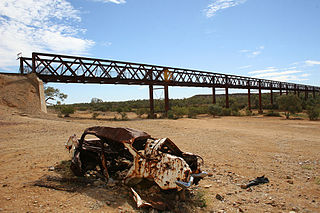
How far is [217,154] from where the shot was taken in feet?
25.5

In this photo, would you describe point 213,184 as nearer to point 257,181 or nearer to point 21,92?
point 257,181

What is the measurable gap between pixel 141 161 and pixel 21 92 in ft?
57.2

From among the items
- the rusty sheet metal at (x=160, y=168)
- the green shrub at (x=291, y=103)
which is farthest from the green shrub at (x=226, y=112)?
the rusty sheet metal at (x=160, y=168)

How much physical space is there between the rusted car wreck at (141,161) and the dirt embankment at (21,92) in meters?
14.5

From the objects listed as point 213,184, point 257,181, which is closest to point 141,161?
point 213,184

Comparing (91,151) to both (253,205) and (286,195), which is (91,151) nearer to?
(253,205)

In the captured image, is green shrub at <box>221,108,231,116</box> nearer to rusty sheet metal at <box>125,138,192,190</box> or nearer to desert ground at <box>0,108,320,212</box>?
desert ground at <box>0,108,320,212</box>

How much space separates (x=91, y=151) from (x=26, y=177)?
153cm

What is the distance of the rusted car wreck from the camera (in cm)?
347

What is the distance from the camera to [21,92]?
17.0 m

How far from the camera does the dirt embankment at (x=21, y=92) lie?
656 inches

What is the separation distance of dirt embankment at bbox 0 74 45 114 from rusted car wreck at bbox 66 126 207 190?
47.7ft

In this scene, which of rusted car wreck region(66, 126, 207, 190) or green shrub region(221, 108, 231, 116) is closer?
rusted car wreck region(66, 126, 207, 190)

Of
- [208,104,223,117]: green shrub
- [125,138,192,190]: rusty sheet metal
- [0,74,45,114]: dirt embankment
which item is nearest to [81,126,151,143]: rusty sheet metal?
[125,138,192,190]: rusty sheet metal
